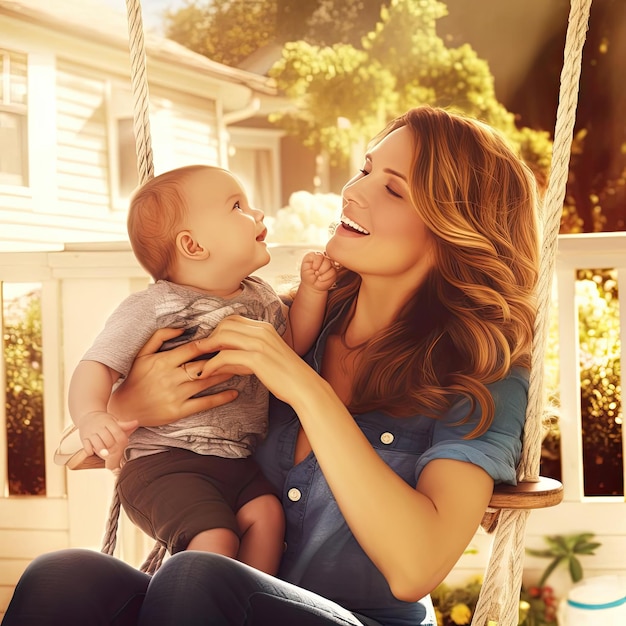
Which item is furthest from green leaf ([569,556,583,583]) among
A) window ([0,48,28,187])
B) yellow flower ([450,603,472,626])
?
window ([0,48,28,187])

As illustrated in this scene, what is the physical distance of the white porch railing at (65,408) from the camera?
2885mm

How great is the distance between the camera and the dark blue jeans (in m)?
1.16

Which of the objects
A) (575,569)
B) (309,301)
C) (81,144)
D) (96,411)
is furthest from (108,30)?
(96,411)

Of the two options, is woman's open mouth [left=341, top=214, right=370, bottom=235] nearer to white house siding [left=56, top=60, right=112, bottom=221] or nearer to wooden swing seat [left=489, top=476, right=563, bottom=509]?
wooden swing seat [left=489, top=476, right=563, bottom=509]

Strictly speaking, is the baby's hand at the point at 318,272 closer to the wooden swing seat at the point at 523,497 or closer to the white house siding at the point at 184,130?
the wooden swing seat at the point at 523,497

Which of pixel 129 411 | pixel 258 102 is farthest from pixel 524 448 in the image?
pixel 258 102

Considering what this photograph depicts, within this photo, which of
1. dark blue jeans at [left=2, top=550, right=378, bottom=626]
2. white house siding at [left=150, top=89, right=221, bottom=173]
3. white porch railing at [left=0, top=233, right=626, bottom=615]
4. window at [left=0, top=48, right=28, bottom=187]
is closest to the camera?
dark blue jeans at [left=2, top=550, right=378, bottom=626]

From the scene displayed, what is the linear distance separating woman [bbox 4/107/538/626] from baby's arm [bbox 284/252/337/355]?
0.12 ft

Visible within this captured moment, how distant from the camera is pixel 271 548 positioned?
4.73ft

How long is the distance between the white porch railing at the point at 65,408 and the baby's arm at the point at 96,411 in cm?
147

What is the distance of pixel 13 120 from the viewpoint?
22.6 ft

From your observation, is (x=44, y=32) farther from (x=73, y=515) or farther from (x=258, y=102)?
(x=73, y=515)

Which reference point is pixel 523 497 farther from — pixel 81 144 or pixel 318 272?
pixel 81 144

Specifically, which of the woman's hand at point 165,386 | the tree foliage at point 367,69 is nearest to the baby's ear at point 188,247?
the woman's hand at point 165,386
